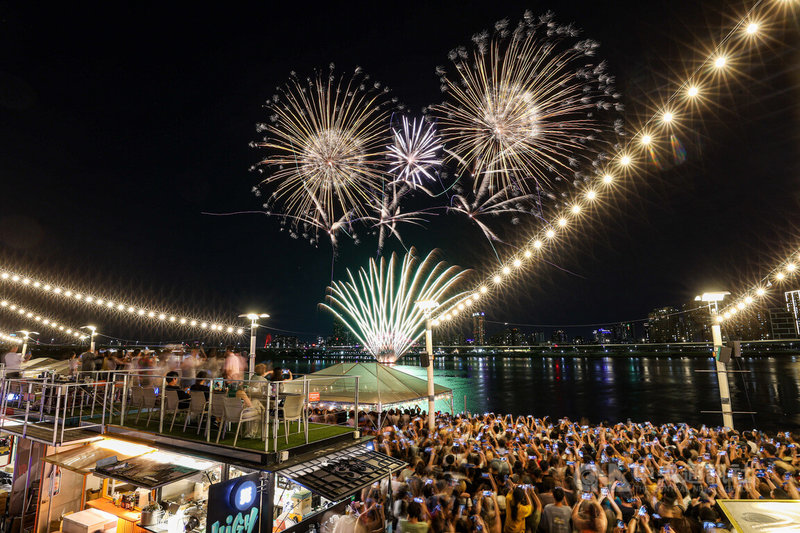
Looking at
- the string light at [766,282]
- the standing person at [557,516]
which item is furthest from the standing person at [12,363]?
the string light at [766,282]

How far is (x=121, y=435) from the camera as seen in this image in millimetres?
8703

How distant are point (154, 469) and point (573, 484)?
779 cm

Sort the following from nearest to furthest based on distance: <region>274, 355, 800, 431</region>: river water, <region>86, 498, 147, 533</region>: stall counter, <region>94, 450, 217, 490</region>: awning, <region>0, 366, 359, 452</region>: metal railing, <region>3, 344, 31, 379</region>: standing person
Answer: <region>94, 450, 217, 490</region>: awning
<region>0, 366, 359, 452</region>: metal railing
<region>86, 498, 147, 533</region>: stall counter
<region>3, 344, 31, 379</region>: standing person
<region>274, 355, 800, 431</region>: river water

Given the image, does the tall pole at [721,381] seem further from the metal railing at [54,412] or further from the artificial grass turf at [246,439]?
the metal railing at [54,412]

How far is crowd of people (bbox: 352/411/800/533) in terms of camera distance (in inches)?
263

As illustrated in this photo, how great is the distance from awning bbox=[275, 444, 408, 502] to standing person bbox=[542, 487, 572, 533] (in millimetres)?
2633

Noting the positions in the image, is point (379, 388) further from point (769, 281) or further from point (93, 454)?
point (769, 281)

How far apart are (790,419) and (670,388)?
88.8 ft

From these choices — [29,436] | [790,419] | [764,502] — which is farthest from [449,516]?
[790,419]

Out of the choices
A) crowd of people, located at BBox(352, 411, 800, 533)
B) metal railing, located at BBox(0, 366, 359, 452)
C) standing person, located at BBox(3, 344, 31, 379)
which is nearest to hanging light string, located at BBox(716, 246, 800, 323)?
crowd of people, located at BBox(352, 411, 800, 533)

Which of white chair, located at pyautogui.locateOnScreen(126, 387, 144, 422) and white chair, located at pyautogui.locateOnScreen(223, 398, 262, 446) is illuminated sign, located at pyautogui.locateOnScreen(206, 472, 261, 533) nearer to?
white chair, located at pyautogui.locateOnScreen(223, 398, 262, 446)

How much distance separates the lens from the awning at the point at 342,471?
21.5 feet

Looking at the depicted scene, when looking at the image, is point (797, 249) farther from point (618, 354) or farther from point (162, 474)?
point (618, 354)

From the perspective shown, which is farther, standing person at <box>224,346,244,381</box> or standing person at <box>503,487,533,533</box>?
standing person at <box>224,346,244,381</box>
